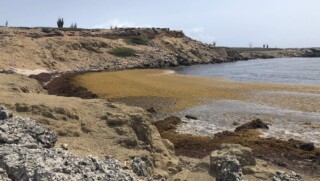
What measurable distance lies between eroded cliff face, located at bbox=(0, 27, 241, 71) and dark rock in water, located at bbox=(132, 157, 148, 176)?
48.8 meters

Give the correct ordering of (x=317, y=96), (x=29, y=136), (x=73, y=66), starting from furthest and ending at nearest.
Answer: (x=73, y=66) → (x=317, y=96) → (x=29, y=136)

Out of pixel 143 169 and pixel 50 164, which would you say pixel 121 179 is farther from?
pixel 143 169

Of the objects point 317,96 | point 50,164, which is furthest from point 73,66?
point 50,164

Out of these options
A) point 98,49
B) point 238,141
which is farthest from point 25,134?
point 98,49

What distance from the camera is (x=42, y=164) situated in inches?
396

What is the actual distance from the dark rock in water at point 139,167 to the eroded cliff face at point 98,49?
160 ft

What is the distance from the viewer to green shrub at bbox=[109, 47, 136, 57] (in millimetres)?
87963

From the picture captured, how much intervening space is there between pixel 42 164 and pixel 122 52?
80333mm

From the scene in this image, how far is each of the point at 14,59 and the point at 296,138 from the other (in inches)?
1982

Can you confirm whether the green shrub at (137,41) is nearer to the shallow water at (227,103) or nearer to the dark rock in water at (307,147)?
the shallow water at (227,103)

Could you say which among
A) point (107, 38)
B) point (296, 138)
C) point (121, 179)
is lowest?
point (296, 138)

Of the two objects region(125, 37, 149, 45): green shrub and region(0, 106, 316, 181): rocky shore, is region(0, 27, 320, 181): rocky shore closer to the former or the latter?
region(0, 106, 316, 181): rocky shore

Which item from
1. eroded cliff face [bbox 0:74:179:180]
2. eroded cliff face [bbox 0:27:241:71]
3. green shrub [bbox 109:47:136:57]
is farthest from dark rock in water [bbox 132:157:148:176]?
green shrub [bbox 109:47:136:57]

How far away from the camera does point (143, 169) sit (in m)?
13.8
